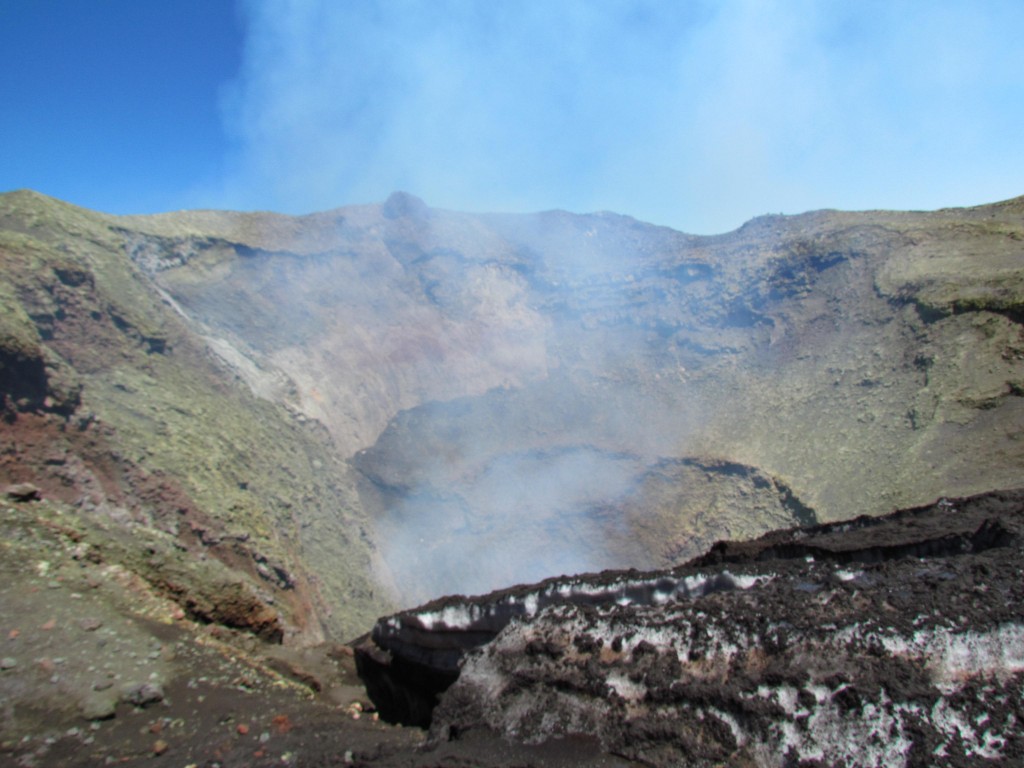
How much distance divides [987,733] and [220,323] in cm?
2807

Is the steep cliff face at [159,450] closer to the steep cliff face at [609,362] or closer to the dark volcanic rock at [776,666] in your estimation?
the steep cliff face at [609,362]

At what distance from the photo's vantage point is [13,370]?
40.8ft

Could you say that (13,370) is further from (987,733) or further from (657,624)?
(987,733)

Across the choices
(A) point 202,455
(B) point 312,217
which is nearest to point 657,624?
(A) point 202,455

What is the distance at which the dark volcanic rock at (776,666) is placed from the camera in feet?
13.8

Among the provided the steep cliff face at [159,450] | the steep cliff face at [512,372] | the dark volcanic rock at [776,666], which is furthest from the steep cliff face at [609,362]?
the dark volcanic rock at [776,666]

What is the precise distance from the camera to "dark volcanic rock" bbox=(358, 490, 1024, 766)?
421 cm

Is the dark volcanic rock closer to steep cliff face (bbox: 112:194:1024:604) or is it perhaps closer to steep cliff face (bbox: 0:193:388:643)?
steep cliff face (bbox: 0:193:388:643)

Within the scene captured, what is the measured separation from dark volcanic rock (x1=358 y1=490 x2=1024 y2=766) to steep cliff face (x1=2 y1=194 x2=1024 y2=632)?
11302 mm

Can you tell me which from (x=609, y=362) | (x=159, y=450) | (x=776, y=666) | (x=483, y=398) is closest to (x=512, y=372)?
(x=483, y=398)

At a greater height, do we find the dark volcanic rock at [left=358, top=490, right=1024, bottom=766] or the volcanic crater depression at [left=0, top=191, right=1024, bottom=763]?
the volcanic crater depression at [left=0, top=191, right=1024, bottom=763]

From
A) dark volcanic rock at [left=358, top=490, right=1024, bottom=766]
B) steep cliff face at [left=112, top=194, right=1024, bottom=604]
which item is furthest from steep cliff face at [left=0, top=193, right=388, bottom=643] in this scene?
dark volcanic rock at [left=358, top=490, right=1024, bottom=766]

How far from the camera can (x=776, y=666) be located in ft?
15.5

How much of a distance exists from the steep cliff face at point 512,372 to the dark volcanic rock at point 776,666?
1130cm
